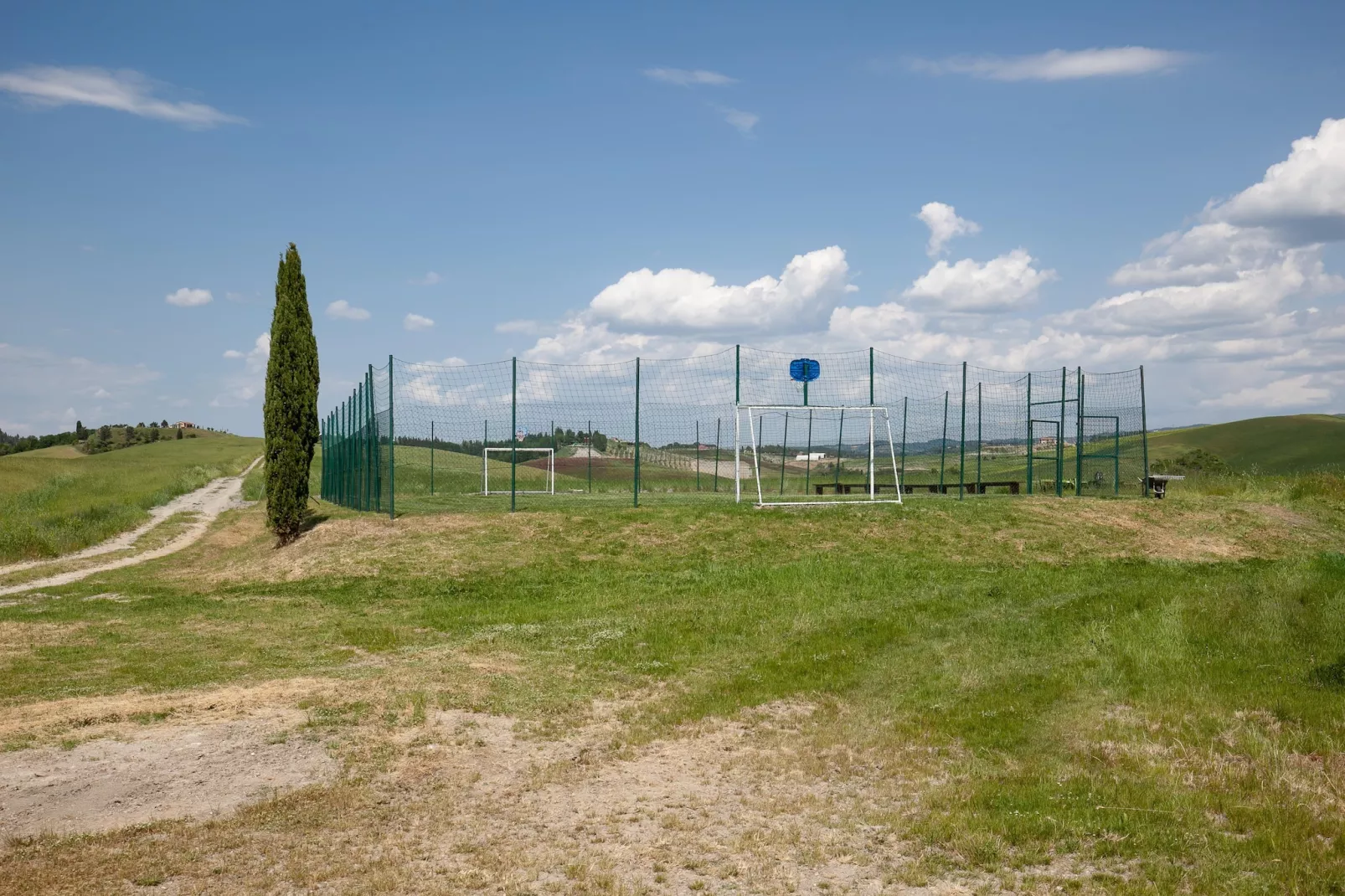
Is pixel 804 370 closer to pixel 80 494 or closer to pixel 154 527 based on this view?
pixel 154 527

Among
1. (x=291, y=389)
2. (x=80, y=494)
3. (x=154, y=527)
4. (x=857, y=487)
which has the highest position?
(x=291, y=389)

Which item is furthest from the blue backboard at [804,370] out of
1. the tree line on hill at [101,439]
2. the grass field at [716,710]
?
the tree line on hill at [101,439]

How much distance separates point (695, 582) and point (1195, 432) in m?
70.2

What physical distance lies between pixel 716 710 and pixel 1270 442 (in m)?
67.0

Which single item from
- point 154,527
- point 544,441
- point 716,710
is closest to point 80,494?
point 154,527

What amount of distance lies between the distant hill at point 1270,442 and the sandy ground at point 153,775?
176 ft

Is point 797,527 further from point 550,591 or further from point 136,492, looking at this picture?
point 136,492

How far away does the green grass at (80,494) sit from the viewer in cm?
2300

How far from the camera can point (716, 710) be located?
8.45 m

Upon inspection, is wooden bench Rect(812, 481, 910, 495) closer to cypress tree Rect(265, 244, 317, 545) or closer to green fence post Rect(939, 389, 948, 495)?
green fence post Rect(939, 389, 948, 495)

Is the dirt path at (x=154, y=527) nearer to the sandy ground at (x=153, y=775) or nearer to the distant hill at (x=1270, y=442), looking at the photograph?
the sandy ground at (x=153, y=775)

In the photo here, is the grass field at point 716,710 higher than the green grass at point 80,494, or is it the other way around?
the green grass at point 80,494

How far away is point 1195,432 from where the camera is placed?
74.4 m

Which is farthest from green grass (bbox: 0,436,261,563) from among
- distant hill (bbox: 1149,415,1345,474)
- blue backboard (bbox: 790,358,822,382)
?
distant hill (bbox: 1149,415,1345,474)
